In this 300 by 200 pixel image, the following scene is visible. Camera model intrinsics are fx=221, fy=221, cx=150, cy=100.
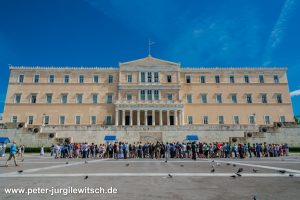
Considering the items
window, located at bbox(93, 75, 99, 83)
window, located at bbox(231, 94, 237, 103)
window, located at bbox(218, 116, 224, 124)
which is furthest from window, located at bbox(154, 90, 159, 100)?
window, located at bbox(231, 94, 237, 103)

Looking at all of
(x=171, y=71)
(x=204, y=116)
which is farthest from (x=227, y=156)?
(x=171, y=71)

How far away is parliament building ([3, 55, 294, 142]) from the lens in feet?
162

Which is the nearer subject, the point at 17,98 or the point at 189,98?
the point at 17,98

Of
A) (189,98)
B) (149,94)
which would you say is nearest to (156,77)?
(149,94)

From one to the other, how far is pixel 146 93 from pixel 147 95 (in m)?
0.51

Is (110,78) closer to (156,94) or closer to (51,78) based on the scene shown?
(156,94)

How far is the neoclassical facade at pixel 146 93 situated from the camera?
49.9 metres

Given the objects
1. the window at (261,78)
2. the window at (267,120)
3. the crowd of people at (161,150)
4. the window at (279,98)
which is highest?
the window at (261,78)

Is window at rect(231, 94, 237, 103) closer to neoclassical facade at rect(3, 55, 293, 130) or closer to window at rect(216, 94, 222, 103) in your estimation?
neoclassical facade at rect(3, 55, 293, 130)

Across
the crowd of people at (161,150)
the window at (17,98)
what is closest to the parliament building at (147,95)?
the window at (17,98)

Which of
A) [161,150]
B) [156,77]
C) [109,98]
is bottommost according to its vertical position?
[161,150]

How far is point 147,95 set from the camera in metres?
50.4

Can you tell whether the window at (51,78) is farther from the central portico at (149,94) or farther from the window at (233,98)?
the window at (233,98)

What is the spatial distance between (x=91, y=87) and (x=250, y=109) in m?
37.5
